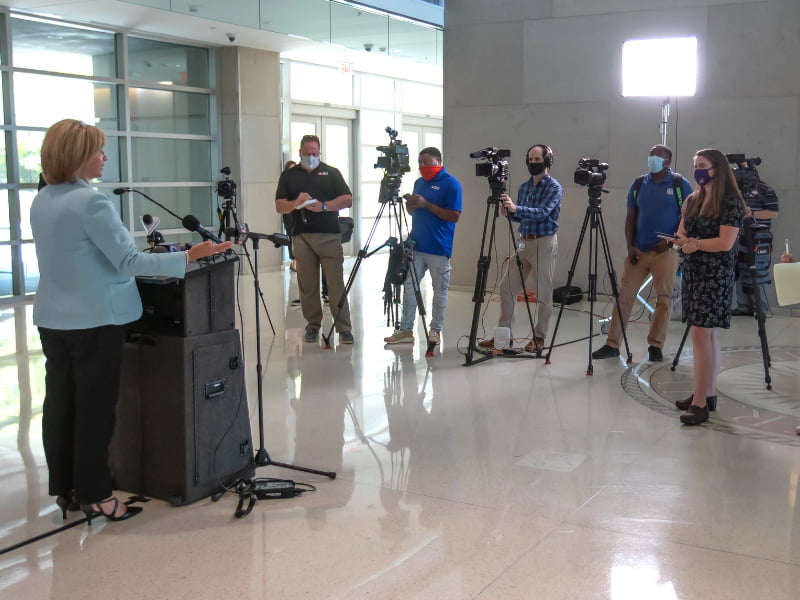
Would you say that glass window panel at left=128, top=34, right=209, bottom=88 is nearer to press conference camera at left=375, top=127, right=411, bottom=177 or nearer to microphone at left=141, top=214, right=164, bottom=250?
press conference camera at left=375, top=127, right=411, bottom=177

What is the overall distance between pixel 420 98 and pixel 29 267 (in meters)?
9.16

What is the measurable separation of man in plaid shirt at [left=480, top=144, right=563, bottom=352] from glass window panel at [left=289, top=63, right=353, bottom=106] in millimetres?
7681

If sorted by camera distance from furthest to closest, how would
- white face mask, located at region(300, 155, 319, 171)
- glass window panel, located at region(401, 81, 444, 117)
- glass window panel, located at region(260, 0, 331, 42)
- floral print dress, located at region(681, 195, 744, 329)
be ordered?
glass window panel, located at region(401, 81, 444, 117) → glass window panel, located at region(260, 0, 331, 42) → white face mask, located at region(300, 155, 319, 171) → floral print dress, located at region(681, 195, 744, 329)

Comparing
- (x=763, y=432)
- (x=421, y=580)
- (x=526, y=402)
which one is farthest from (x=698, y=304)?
(x=421, y=580)

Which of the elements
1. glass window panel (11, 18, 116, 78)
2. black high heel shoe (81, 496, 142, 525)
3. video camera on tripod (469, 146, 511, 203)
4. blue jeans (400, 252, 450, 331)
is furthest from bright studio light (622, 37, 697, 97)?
black high heel shoe (81, 496, 142, 525)

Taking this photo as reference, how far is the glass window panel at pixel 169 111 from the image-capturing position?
11555 millimetres

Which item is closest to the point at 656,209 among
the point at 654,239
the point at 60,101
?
the point at 654,239

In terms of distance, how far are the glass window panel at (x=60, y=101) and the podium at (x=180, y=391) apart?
24.4 feet

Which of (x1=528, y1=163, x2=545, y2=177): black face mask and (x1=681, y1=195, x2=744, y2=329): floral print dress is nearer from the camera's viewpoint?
(x1=681, y1=195, x2=744, y2=329): floral print dress

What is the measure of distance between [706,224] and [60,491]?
11.2 ft

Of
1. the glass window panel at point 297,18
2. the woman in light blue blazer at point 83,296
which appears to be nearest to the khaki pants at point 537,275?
the woman in light blue blazer at point 83,296

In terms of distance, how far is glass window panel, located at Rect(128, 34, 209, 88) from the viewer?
11.5 metres

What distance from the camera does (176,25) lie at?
10539 mm

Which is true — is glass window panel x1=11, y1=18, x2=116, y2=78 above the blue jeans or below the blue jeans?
above
